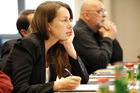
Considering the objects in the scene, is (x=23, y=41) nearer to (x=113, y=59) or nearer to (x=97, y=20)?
(x=97, y=20)

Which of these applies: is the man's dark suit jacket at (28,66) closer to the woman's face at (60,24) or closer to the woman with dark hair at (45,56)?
the woman with dark hair at (45,56)

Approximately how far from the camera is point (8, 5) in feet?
19.0

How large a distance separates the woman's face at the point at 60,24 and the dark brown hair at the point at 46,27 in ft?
0.10

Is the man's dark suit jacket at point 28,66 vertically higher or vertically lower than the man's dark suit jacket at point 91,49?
higher

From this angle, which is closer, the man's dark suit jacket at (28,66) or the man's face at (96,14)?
the man's dark suit jacket at (28,66)

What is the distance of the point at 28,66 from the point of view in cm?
174

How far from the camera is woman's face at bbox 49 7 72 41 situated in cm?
202

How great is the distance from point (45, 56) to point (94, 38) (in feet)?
5.23

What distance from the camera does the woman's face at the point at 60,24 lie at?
6.63ft

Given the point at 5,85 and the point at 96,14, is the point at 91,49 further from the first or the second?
the point at 5,85

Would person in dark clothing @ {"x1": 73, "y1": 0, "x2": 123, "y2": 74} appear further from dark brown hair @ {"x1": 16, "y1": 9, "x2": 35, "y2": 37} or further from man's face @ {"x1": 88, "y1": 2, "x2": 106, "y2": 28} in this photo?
dark brown hair @ {"x1": 16, "y1": 9, "x2": 35, "y2": 37}

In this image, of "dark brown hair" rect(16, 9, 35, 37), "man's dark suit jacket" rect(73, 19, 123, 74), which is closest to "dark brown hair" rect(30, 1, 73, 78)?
"dark brown hair" rect(16, 9, 35, 37)

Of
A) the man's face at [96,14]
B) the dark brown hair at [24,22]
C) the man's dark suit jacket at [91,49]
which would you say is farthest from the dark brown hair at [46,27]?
the man's face at [96,14]

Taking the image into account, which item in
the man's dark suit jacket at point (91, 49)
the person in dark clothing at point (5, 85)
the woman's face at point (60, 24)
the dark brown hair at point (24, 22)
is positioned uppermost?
the woman's face at point (60, 24)
